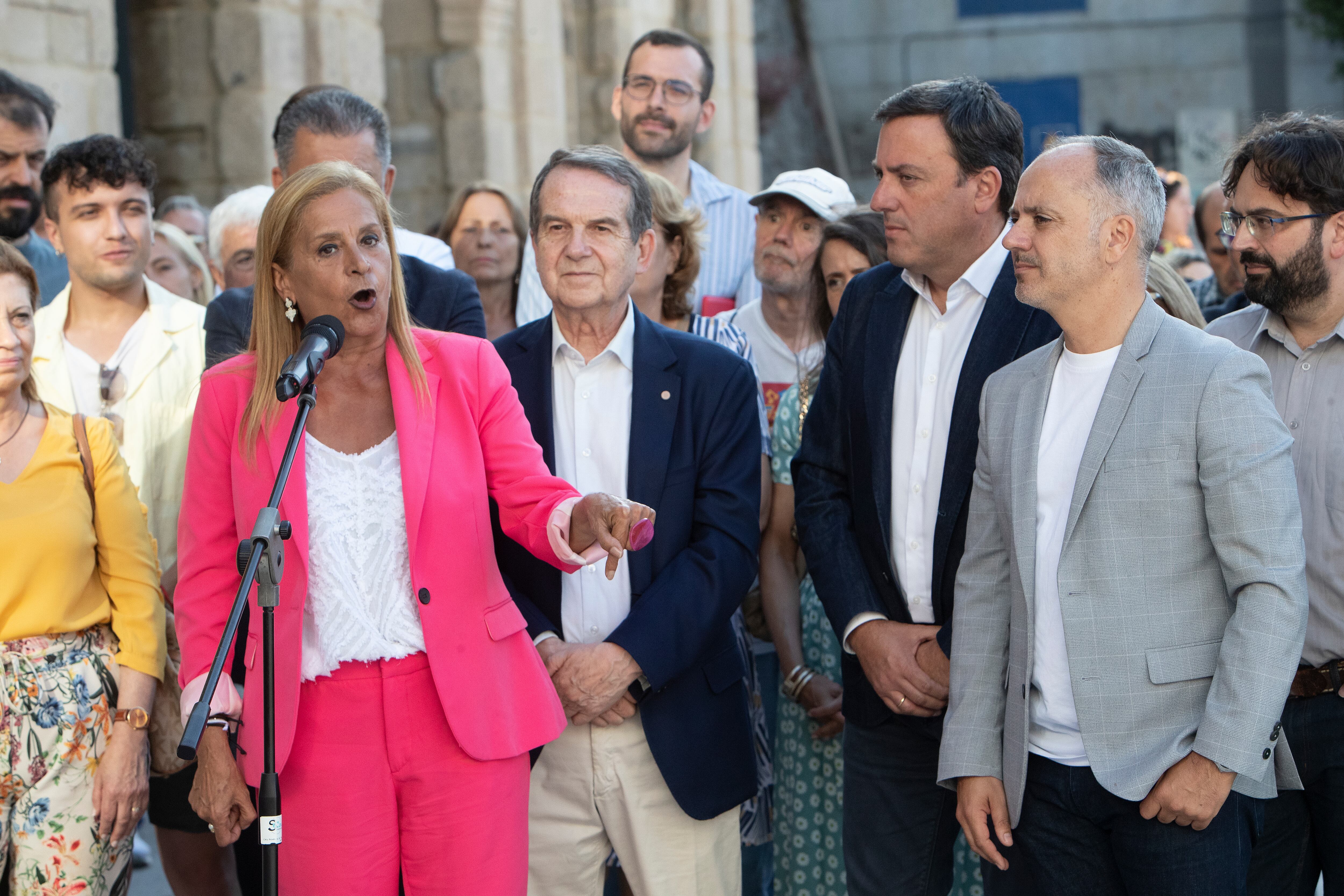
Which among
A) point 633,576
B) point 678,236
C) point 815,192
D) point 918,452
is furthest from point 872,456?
point 815,192

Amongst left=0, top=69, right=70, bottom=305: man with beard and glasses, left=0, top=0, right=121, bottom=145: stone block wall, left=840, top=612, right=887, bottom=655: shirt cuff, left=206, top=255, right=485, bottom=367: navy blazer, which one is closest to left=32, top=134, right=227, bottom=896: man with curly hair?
left=206, top=255, right=485, bottom=367: navy blazer

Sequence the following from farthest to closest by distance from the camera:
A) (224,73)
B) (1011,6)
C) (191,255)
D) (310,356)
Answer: (1011,6)
(224,73)
(191,255)
(310,356)

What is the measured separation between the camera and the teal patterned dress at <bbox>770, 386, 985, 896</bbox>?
400 cm

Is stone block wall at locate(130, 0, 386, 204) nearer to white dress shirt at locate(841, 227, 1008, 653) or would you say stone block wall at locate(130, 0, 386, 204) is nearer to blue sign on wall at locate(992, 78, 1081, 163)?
white dress shirt at locate(841, 227, 1008, 653)

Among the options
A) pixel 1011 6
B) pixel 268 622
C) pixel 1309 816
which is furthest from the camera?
pixel 1011 6

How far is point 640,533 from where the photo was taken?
2.62 metres

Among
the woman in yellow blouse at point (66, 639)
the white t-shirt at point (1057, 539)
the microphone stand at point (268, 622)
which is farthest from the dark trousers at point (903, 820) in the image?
the woman in yellow blouse at point (66, 639)

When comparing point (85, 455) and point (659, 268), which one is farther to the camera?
point (659, 268)

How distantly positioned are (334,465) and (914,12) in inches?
724

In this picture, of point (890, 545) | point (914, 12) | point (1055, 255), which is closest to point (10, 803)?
point (890, 545)

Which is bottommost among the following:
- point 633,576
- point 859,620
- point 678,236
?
point 859,620

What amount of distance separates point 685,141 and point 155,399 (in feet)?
8.74

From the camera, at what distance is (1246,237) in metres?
3.29

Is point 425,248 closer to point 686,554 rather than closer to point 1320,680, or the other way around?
point 686,554
